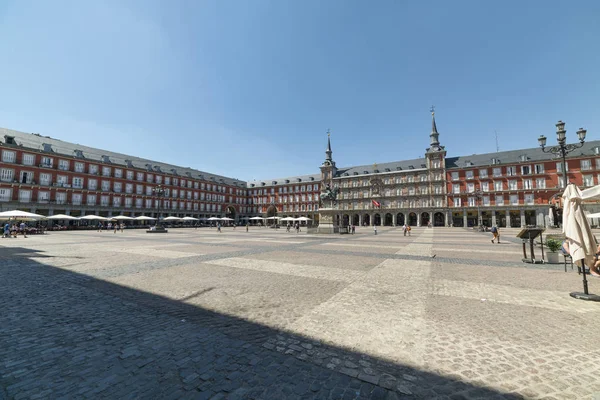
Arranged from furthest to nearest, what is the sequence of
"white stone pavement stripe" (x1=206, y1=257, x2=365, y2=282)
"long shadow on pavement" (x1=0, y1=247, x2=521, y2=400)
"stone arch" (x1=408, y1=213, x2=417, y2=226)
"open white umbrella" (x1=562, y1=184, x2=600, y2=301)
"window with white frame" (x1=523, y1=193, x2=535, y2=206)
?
"stone arch" (x1=408, y1=213, x2=417, y2=226), "window with white frame" (x1=523, y1=193, x2=535, y2=206), "white stone pavement stripe" (x1=206, y1=257, x2=365, y2=282), "open white umbrella" (x1=562, y1=184, x2=600, y2=301), "long shadow on pavement" (x1=0, y1=247, x2=521, y2=400)

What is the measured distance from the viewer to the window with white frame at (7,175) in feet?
119

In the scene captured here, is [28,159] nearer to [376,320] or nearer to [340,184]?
[376,320]

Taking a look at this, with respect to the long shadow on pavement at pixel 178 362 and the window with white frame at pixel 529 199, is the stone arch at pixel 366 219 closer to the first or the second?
the window with white frame at pixel 529 199

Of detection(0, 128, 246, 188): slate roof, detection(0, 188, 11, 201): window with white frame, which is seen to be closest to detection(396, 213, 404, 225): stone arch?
detection(0, 128, 246, 188): slate roof

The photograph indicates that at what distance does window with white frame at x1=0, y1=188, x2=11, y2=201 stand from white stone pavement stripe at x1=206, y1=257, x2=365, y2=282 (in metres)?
47.2

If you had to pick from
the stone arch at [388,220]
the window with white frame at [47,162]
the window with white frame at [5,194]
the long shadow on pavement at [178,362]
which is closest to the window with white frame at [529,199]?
the stone arch at [388,220]

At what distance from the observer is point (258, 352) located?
316 cm

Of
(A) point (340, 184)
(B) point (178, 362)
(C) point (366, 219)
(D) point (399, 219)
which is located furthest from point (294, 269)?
(A) point (340, 184)

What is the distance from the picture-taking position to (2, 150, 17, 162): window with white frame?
36.5 m

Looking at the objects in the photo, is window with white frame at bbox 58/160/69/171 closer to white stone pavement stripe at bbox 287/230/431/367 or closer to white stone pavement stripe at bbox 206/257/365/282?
white stone pavement stripe at bbox 206/257/365/282

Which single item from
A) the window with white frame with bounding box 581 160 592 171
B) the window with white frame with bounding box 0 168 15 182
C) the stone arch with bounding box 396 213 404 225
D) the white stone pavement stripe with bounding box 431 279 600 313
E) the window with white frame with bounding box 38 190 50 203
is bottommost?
the white stone pavement stripe with bounding box 431 279 600 313

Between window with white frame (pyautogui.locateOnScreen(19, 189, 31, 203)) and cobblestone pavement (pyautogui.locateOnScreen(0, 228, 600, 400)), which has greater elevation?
window with white frame (pyautogui.locateOnScreen(19, 189, 31, 203))

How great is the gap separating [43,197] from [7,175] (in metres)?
4.88

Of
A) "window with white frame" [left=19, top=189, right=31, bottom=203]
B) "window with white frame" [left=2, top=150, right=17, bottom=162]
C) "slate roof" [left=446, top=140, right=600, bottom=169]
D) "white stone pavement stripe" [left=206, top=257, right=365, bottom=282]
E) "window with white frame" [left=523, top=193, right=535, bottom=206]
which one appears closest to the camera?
"white stone pavement stripe" [left=206, top=257, right=365, bottom=282]
